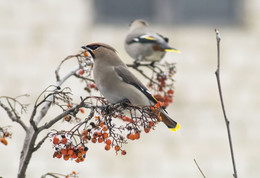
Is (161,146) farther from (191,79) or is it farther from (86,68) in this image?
(86,68)

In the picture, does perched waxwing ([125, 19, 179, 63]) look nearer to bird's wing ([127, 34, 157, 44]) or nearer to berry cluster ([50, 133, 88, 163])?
bird's wing ([127, 34, 157, 44])

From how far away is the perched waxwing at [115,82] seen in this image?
196 centimetres

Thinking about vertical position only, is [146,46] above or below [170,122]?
above

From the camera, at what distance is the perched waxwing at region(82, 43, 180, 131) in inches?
77.3

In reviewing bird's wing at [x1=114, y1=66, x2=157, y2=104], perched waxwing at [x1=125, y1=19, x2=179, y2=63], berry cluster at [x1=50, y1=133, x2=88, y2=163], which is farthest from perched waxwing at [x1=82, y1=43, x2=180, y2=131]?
perched waxwing at [x1=125, y1=19, x2=179, y2=63]

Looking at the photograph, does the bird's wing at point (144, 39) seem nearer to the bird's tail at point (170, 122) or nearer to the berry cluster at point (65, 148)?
the bird's tail at point (170, 122)

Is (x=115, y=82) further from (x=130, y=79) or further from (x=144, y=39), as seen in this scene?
(x=144, y=39)

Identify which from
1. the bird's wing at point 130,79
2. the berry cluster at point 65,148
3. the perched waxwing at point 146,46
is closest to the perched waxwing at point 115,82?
the bird's wing at point 130,79

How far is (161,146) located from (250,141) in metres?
0.89

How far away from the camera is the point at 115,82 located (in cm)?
203

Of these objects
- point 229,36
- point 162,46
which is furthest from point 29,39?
point 162,46

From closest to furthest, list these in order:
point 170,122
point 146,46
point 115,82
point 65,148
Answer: point 65,148 → point 170,122 → point 115,82 → point 146,46

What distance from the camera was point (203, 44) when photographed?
5.71 meters

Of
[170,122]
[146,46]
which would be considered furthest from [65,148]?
[146,46]
